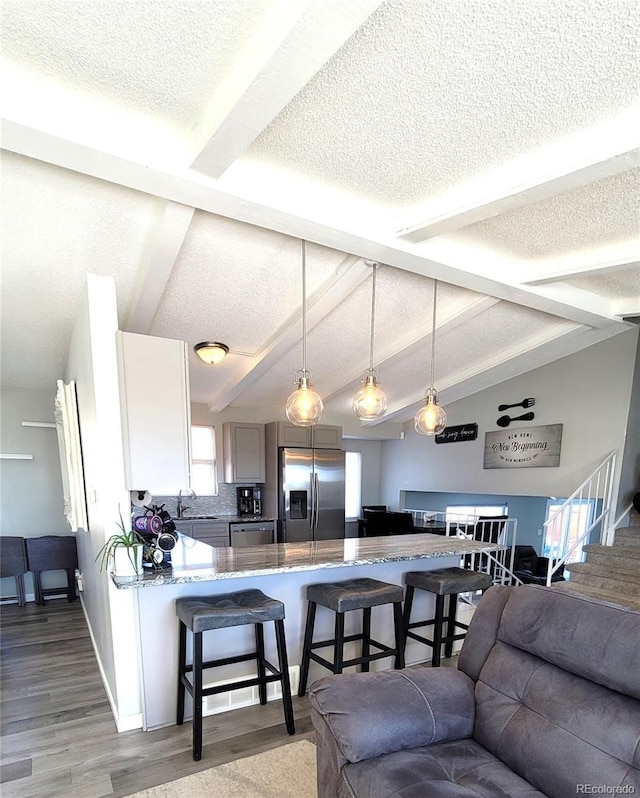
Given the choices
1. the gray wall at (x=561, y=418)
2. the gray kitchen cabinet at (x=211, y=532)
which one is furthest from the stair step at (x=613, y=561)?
the gray kitchen cabinet at (x=211, y=532)

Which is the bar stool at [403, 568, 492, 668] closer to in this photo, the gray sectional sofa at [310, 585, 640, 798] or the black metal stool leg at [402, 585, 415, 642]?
the black metal stool leg at [402, 585, 415, 642]

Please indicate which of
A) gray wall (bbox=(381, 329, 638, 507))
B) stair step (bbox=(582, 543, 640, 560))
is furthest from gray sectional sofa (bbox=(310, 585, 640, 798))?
gray wall (bbox=(381, 329, 638, 507))

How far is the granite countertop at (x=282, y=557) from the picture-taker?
85.8 inches

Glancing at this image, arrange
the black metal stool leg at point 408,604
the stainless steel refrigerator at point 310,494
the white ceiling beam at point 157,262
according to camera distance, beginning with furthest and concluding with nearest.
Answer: the stainless steel refrigerator at point 310,494, the black metal stool leg at point 408,604, the white ceiling beam at point 157,262

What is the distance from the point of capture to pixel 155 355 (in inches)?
94.4

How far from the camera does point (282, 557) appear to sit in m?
2.62

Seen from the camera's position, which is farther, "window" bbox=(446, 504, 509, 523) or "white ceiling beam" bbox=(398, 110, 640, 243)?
"window" bbox=(446, 504, 509, 523)

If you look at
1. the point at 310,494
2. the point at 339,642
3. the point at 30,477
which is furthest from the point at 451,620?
the point at 30,477

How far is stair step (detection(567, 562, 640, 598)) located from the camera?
3822 mm

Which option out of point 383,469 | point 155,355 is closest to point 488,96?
point 155,355

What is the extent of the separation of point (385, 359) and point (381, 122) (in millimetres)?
3109

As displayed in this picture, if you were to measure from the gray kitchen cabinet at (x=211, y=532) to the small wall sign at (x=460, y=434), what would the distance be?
132 inches

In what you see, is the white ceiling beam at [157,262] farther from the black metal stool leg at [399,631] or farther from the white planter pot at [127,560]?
the black metal stool leg at [399,631]

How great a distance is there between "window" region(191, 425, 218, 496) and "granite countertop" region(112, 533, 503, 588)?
92.9 inches
